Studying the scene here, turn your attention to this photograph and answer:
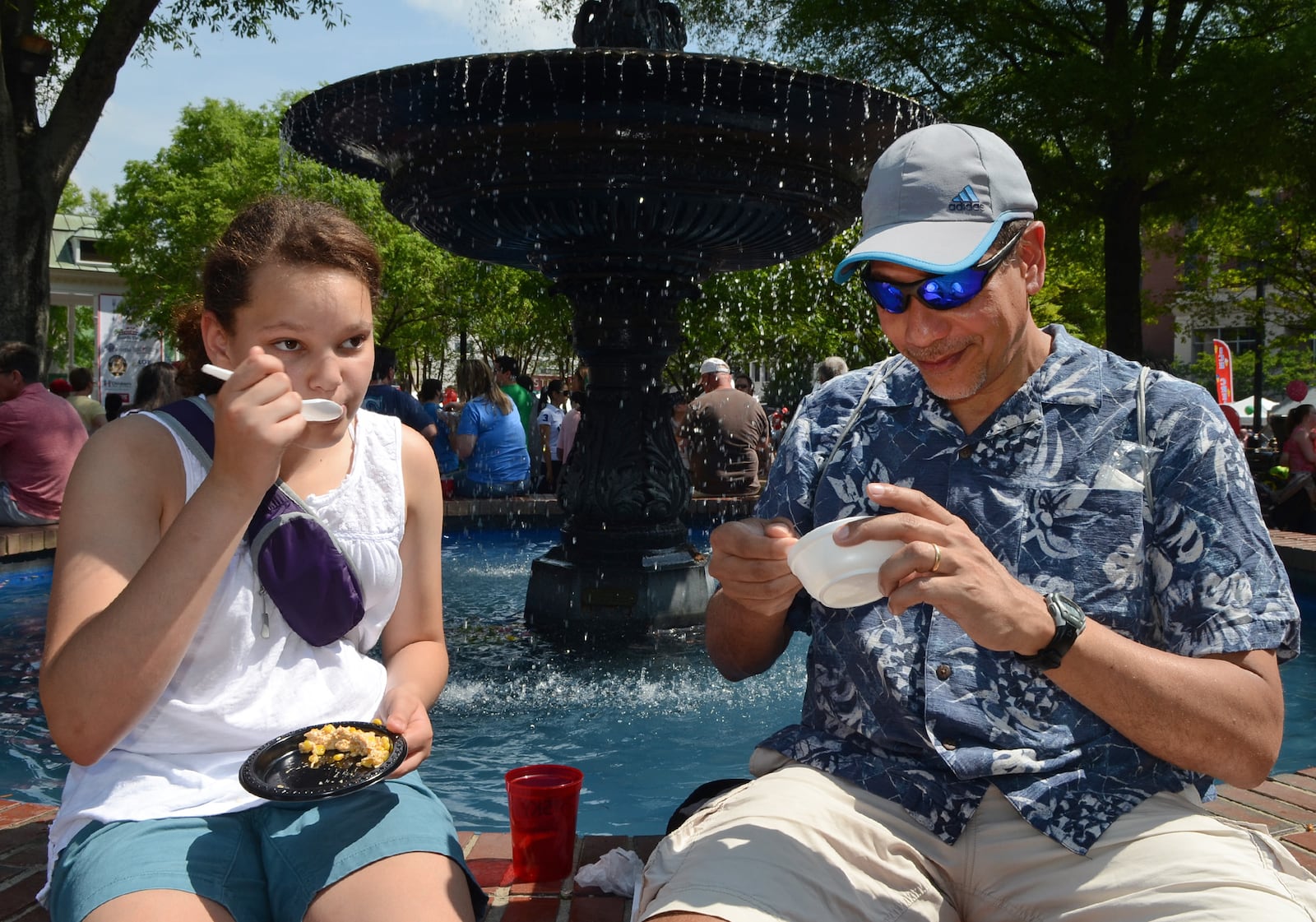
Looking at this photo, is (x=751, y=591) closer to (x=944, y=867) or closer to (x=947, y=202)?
(x=944, y=867)

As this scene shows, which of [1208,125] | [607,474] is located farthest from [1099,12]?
[607,474]

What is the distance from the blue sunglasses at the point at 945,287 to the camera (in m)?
1.92

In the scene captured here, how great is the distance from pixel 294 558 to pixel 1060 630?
132 centimetres

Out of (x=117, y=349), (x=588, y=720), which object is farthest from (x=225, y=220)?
(x=588, y=720)

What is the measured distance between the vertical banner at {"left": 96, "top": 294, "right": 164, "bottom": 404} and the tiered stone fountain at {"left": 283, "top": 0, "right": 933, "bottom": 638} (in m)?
23.6

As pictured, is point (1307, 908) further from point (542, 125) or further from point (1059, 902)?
point (542, 125)

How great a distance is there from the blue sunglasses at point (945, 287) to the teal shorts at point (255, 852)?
1250 millimetres

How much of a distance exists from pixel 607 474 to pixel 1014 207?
13.2 ft

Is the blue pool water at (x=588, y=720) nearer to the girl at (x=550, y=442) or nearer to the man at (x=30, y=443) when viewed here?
the man at (x=30, y=443)

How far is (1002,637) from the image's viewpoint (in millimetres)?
1663

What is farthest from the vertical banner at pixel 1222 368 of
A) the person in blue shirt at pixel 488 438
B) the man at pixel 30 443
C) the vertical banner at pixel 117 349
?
the vertical banner at pixel 117 349

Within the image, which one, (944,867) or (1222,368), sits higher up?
(1222,368)

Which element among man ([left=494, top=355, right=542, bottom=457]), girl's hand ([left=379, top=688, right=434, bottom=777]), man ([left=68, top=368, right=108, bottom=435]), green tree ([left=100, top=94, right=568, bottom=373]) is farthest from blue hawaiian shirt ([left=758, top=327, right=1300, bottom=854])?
green tree ([left=100, top=94, right=568, bottom=373])

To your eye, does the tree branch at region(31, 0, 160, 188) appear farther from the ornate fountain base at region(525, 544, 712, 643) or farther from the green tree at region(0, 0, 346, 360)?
the ornate fountain base at region(525, 544, 712, 643)
